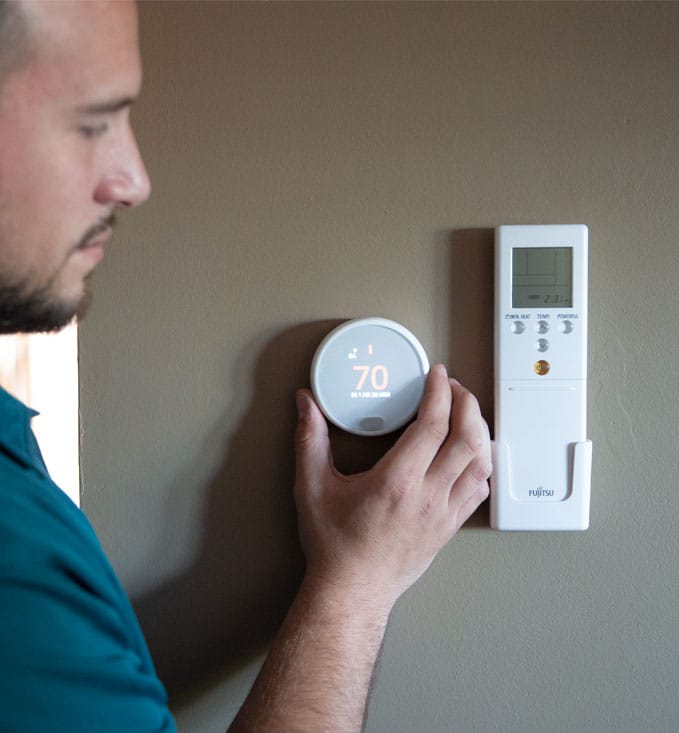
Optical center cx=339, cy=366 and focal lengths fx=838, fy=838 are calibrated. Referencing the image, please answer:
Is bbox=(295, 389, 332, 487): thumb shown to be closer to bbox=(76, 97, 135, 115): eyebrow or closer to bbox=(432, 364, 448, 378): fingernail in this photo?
bbox=(432, 364, 448, 378): fingernail

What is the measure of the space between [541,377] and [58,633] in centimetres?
53

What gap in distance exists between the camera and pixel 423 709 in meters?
0.92

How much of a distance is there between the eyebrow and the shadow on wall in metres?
0.31

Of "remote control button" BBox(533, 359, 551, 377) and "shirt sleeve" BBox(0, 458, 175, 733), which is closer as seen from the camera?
"shirt sleeve" BBox(0, 458, 175, 733)

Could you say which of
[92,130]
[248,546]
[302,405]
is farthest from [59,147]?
[248,546]

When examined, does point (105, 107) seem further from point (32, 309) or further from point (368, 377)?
point (368, 377)

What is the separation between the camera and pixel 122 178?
0.73 metres

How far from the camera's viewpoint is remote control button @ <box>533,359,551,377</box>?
880 millimetres

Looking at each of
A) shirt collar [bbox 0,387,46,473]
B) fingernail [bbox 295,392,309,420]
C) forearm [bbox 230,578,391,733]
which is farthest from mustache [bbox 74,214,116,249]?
forearm [bbox 230,578,391,733]

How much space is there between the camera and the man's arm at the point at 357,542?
0.79m

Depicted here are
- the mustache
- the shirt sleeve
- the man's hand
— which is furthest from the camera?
the man's hand

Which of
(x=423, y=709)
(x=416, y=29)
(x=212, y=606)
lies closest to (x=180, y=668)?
(x=212, y=606)

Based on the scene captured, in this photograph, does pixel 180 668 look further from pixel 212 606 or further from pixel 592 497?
pixel 592 497

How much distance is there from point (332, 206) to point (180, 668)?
0.54 metres
